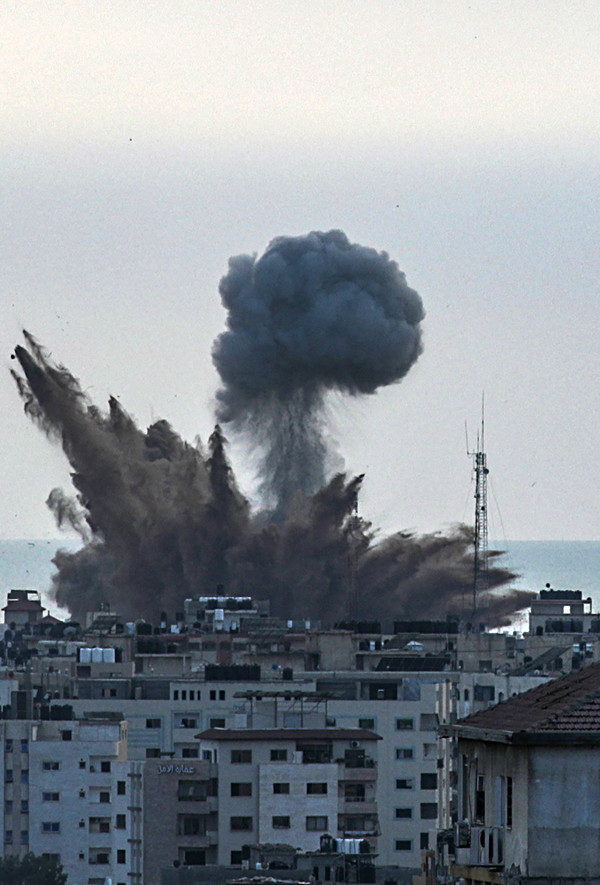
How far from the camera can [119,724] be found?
68562 mm

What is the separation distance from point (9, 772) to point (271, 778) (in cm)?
1112

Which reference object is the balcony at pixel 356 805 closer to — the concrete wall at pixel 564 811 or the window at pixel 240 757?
the window at pixel 240 757

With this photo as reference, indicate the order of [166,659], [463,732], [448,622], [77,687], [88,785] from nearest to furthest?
[463,732], [88,785], [77,687], [166,659], [448,622]

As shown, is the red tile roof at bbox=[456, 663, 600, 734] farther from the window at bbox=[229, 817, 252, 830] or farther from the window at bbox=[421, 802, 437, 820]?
the window at bbox=[421, 802, 437, 820]

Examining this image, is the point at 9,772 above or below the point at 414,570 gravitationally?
below

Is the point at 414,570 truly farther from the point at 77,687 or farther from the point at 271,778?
the point at 271,778

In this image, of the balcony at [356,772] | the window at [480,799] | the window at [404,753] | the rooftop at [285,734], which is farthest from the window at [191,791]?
the window at [480,799]

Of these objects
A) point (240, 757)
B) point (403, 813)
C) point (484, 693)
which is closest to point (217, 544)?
point (484, 693)

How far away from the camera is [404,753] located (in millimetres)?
71500

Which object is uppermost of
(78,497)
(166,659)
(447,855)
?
(78,497)

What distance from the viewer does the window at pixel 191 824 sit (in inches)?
2188

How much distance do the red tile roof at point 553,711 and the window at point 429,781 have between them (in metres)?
51.7

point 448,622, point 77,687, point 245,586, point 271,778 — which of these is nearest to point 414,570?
point 245,586

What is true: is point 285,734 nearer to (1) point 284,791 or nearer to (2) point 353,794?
(2) point 353,794
